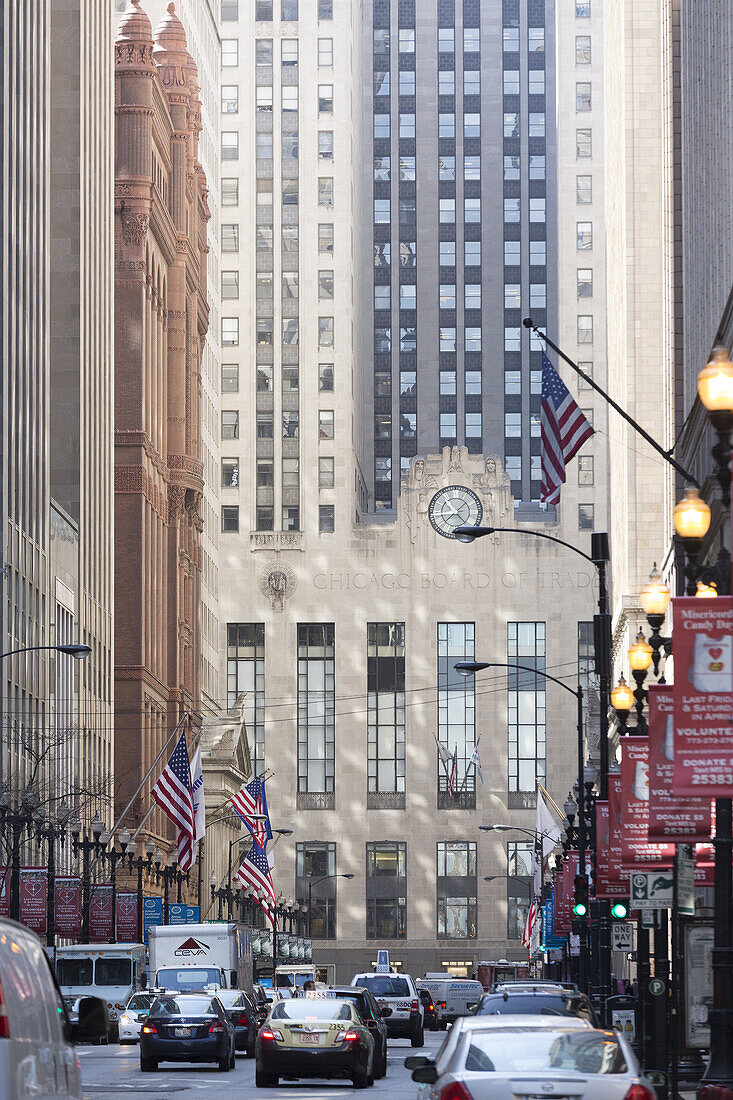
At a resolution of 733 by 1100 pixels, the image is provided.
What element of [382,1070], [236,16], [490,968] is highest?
[236,16]

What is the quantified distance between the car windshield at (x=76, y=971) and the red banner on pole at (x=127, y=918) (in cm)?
1322

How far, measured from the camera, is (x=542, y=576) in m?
160

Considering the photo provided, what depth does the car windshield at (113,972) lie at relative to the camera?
2453 inches

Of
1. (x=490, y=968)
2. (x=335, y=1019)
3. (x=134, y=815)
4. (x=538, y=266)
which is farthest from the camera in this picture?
(x=538, y=266)

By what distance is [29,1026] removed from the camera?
11.7 m

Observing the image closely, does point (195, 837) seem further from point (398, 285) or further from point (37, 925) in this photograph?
point (398, 285)

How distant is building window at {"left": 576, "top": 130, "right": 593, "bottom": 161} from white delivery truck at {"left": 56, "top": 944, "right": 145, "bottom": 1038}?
119m

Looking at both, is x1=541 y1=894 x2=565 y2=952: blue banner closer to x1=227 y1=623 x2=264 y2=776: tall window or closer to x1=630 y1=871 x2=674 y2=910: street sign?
x1=630 y1=871 x2=674 y2=910: street sign

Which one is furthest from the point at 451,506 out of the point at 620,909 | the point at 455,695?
the point at 620,909

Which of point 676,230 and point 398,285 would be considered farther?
point 398,285

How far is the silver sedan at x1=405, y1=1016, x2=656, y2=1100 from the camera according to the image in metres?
14.1

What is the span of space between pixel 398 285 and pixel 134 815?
97.0 m

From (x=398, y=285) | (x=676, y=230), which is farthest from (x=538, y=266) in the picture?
(x=676, y=230)

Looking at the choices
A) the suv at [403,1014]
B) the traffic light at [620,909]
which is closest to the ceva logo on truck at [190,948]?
the suv at [403,1014]
